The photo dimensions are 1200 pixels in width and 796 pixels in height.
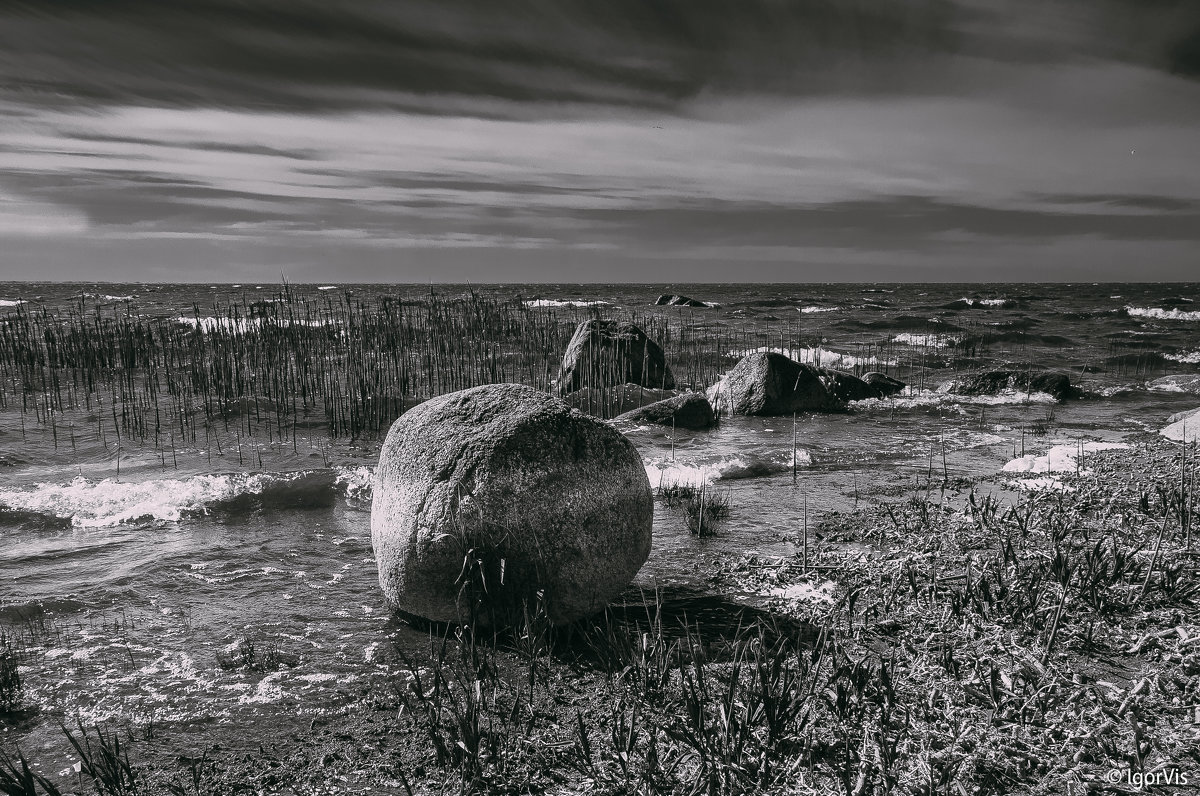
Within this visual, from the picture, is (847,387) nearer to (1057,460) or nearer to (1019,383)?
(1019,383)

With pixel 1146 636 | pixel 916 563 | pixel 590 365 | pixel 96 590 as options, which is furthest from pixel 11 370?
pixel 1146 636

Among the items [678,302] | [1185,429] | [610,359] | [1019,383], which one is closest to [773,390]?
[610,359]

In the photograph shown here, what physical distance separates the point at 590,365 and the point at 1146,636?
1082cm

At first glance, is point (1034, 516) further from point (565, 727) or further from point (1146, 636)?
point (565, 727)

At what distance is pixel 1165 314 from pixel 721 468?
45.7 m

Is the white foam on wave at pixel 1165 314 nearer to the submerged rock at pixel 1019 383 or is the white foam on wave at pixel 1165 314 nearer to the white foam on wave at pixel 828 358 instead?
the white foam on wave at pixel 828 358

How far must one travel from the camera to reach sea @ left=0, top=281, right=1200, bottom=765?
4480 mm

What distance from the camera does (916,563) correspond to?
211 inches

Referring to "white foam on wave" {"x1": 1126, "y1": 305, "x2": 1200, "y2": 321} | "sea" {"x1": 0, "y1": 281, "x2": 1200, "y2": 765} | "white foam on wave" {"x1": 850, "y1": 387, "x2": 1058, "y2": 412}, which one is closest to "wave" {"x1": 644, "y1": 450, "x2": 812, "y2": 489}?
"sea" {"x1": 0, "y1": 281, "x2": 1200, "y2": 765}

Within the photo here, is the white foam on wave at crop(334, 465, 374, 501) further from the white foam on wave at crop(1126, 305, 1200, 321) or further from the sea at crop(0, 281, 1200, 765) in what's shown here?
the white foam on wave at crop(1126, 305, 1200, 321)

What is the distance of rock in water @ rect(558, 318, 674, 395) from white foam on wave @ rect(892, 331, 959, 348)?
13763 millimetres

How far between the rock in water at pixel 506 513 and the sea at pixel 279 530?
563mm

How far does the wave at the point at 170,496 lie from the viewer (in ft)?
25.5

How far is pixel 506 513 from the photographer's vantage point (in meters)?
4.72
